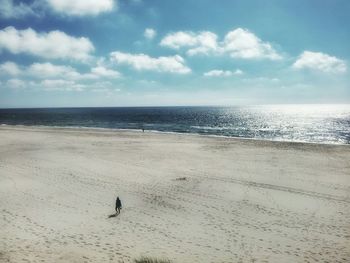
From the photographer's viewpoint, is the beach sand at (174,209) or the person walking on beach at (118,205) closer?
the beach sand at (174,209)

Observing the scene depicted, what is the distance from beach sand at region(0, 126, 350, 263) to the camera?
1195 centimetres

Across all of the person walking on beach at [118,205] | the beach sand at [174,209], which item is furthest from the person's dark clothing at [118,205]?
the beach sand at [174,209]

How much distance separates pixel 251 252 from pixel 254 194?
748cm

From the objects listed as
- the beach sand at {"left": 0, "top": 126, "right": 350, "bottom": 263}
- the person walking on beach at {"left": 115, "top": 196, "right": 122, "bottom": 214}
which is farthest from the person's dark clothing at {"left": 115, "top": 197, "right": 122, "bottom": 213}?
the beach sand at {"left": 0, "top": 126, "right": 350, "bottom": 263}

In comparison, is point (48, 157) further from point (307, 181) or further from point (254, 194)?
point (307, 181)

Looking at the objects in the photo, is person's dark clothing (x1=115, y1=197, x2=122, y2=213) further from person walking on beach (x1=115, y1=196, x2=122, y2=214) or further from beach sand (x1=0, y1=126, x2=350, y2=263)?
beach sand (x1=0, y1=126, x2=350, y2=263)

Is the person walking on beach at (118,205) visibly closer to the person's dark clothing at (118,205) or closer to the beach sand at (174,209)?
the person's dark clothing at (118,205)

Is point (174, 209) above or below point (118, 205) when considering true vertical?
below

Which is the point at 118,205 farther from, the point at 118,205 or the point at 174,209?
the point at 174,209

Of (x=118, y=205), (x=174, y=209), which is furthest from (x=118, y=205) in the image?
(x=174, y=209)

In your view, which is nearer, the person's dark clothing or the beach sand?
the beach sand

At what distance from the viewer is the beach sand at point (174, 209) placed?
1195 cm

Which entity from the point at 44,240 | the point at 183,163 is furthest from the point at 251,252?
the point at 183,163

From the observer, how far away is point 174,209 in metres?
16.3
